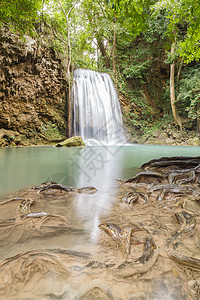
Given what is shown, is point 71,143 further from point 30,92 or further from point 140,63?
point 140,63

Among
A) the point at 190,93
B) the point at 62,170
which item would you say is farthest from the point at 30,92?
the point at 190,93

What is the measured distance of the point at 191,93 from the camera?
11531mm

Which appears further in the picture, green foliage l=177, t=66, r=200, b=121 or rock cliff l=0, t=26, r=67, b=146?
green foliage l=177, t=66, r=200, b=121

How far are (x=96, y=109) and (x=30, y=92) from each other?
469 centimetres

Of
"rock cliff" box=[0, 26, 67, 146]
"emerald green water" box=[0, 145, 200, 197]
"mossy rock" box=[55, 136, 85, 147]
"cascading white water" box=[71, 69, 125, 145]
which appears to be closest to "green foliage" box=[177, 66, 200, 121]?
"cascading white water" box=[71, 69, 125, 145]

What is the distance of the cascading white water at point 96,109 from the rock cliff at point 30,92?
106 cm

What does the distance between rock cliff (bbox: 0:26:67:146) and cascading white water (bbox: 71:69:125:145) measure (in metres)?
1.06

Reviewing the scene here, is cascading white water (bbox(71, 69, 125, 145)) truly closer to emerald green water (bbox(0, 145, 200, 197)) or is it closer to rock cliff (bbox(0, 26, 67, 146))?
rock cliff (bbox(0, 26, 67, 146))

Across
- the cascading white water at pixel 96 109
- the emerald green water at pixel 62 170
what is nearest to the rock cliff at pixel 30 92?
the cascading white water at pixel 96 109

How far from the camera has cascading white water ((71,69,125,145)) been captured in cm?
1152

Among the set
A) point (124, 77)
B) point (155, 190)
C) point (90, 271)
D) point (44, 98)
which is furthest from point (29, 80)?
point (90, 271)

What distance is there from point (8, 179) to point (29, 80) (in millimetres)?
9107

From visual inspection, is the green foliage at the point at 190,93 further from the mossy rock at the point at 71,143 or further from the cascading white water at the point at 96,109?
the mossy rock at the point at 71,143

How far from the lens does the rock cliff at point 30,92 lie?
8430mm
